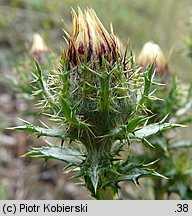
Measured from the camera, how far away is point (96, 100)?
195 cm

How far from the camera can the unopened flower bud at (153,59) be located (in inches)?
117

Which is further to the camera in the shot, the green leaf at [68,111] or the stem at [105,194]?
the stem at [105,194]

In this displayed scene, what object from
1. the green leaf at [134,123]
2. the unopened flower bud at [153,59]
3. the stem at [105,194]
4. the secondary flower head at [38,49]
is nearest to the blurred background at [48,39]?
the secondary flower head at [38,49]

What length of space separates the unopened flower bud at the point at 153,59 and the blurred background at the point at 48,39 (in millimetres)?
→ 2450

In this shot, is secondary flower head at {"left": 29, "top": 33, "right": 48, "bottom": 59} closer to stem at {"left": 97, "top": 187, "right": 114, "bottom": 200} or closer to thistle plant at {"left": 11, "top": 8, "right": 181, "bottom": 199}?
thistle plant at {"left": 11, "top": 8, "right": 181, "bottom": 199}

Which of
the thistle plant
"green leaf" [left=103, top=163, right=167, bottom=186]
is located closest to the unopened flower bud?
the thistle plant

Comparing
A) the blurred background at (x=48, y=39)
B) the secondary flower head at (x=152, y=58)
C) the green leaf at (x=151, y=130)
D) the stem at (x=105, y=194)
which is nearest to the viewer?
the green leaf at (x=151, y=130)

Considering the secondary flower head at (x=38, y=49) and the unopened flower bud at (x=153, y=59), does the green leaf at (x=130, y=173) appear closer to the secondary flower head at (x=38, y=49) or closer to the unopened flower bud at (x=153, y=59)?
the unopened flower bud at (x=153, y=59)

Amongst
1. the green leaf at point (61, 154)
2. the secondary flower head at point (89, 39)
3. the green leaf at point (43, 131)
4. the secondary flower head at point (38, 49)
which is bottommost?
the green leaf at point (61, 154)

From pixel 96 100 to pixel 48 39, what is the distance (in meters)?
5.37

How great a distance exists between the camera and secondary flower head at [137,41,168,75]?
9.77 ft

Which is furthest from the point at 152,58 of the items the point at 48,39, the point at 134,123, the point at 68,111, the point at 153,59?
the point at 48,39

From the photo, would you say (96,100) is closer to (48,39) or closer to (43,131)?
(43,131)
